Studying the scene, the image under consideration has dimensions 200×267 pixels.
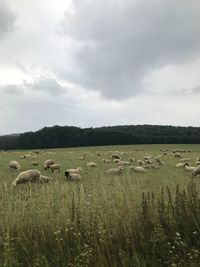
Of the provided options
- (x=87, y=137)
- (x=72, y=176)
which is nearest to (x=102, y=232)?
(x=72, y=176)

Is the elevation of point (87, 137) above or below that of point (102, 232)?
above

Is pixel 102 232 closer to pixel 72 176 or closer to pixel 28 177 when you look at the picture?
pixel 28 177

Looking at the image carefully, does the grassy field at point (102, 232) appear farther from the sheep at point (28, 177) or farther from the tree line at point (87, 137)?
the tree line at point (87, 137)

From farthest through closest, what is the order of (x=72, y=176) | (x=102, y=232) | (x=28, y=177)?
(x=72, y=176) < (x=28, y=177) < (x=102, y=232)

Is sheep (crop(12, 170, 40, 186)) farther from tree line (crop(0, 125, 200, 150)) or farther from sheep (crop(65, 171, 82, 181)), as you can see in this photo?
tree line (crop(0, 125, 200, 150))

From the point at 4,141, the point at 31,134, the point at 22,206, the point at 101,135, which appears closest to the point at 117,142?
the point at 101,135

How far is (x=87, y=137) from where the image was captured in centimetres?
12575

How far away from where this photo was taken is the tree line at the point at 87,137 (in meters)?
119

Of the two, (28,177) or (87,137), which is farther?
(87,137)

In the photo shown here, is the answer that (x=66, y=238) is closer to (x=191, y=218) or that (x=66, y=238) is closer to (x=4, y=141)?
(x=191, y=218)

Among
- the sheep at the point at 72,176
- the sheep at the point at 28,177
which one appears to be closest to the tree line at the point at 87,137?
the sheep at the point at 72,176

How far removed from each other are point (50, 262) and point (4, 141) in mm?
129221

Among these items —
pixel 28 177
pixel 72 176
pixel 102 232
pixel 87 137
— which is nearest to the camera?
pixel 102 232

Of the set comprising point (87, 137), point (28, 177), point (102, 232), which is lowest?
point (102, 232)
